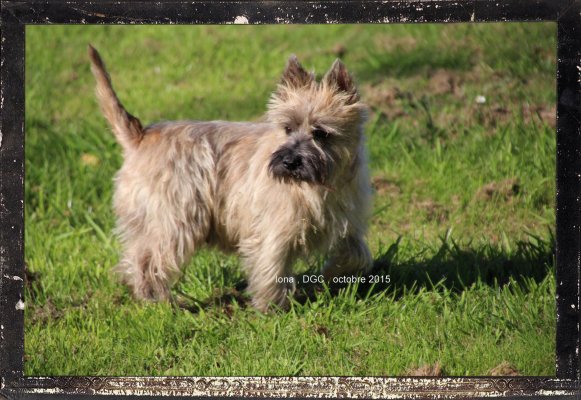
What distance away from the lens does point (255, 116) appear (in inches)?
276

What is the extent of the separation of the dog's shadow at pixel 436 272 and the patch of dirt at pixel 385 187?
0.78 m

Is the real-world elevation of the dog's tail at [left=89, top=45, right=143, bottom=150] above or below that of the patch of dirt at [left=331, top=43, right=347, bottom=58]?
below

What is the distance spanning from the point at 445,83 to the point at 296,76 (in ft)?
7.69

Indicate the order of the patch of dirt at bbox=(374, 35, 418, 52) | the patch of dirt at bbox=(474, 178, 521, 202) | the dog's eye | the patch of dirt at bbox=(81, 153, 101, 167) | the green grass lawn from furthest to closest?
the patch of dirt at bbox=(81, 153, 101, 167), the patch of dirt at bbox=(374, 35, 418, 52), the patch of dirt at bbox=(474, 178, 521, 202), the dog's eye, the green grass lawn

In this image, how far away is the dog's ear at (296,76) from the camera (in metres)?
5.22

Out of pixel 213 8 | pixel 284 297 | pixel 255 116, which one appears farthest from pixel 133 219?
pixel 213 8

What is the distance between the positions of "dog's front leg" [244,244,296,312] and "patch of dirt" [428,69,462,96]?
94.8 inches

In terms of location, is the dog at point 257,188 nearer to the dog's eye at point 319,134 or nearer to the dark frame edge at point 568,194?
the dog's eye at point 319,134

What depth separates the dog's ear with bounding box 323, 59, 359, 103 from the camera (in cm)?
515

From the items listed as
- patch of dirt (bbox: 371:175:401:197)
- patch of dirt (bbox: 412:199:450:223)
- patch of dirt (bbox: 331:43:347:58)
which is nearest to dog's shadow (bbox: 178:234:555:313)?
patch of dirt (bbox: 412:199:450:223)

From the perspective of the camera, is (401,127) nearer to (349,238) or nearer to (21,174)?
(349,238)

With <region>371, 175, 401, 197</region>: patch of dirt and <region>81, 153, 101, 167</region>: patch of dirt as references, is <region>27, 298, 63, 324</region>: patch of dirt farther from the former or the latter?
<region>371, 175, 401, 197</region>: patch of dirt

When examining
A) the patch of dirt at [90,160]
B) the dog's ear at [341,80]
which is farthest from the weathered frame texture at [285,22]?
the patch of dirt at [90,160]

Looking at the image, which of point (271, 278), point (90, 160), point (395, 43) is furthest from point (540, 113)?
point (90, 160)
